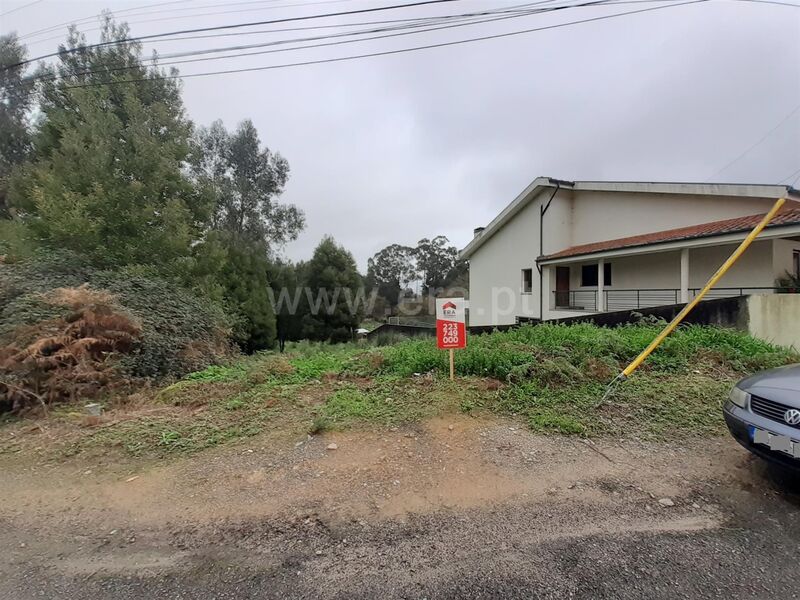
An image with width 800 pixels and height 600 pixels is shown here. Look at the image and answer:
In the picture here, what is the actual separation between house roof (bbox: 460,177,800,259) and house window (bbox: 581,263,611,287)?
2.99 metres

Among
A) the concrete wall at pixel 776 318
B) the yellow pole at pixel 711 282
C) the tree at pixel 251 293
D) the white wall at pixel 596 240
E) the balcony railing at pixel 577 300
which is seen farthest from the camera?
the tree at pixel 251 293

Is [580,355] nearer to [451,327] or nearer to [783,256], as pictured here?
[451,327]

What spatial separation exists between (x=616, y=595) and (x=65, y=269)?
754 cm

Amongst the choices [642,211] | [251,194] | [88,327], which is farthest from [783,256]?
[251,194]

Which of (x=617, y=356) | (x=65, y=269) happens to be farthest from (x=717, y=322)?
(x=65, y=269)

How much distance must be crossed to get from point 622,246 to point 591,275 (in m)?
3.45

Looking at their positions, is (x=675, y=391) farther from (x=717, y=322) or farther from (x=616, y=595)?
(x=717, y=322)

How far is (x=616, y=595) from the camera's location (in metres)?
1.76

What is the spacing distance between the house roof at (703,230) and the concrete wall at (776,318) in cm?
239

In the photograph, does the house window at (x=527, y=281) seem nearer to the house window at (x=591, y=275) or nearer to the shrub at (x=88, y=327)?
the house window at (x=591, y=275)

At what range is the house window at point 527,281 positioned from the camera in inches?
665

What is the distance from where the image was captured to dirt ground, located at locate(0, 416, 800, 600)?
6.13 ft

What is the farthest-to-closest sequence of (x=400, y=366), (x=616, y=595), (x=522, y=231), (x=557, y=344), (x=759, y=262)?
1. (x=522, y=231)
2. (x=759, y=262)
3. (x=557, y=344)
4. (x=400, y=366)
5. (x=616, y=595)

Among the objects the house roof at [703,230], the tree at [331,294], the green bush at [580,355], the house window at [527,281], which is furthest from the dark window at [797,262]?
the tree at [331,294]
